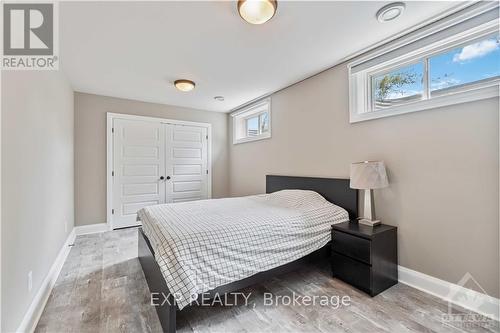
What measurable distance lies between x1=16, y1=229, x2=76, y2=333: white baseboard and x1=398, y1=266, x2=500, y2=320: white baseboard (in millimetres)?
3077

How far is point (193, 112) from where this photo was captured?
491 cm

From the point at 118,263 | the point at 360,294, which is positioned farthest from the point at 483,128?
the point at 118,263

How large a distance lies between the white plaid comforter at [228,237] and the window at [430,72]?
50.6 inches

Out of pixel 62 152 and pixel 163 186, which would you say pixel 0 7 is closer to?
pixel 62 152

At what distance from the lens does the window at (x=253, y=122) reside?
4129 millimetres

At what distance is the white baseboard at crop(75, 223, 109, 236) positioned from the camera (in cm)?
377

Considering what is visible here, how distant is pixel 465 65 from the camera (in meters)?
1.95

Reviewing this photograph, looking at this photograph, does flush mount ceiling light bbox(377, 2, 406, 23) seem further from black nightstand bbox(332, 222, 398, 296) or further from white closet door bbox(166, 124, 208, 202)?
→ white closet door bbox(166, 124, 208, 202)

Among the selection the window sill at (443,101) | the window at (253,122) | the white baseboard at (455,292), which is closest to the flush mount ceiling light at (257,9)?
the window sill at (443,101)

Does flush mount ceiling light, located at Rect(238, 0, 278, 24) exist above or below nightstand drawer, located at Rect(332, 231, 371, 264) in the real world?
above

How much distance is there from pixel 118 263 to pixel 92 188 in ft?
6.12

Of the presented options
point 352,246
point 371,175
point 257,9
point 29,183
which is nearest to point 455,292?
point 352,246

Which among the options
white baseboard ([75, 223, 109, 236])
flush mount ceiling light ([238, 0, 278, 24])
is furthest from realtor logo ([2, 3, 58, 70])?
white baseboard ([75, 223, 109, 236])

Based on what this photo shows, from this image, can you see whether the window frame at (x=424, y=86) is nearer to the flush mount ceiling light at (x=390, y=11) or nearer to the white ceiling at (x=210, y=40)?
Answer: the white ceiling at (x=210, y=40)
